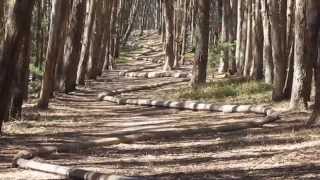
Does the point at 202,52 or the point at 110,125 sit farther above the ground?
the point at 202,52

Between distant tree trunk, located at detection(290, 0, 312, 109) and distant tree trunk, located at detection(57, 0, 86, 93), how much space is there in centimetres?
1018

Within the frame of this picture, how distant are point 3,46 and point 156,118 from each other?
558 cm

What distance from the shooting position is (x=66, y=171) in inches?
289

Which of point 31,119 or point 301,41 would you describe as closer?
point 301,41

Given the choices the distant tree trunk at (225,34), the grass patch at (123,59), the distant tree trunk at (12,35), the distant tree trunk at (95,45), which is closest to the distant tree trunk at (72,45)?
the distant tree trunk at (225,34)

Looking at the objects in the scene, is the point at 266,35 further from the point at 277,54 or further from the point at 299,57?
the point at 299,57

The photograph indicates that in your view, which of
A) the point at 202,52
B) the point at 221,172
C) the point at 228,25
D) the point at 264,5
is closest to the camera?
the point at 221,172

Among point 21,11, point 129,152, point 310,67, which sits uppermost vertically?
point 21,11

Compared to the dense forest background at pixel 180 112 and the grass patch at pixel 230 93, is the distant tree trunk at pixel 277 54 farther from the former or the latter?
the grass patch at pixel 230 93

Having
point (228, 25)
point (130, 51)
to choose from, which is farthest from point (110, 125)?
point (130, 51)

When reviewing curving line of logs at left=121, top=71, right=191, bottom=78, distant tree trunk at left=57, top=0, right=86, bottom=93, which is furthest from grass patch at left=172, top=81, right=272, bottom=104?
curving line of logs at left=121, top=71, right=191, bottom=78

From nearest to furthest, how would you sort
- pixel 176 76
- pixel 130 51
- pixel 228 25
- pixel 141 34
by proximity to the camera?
pixel 228 25 < pixel 176 76 < pixel 130 51 < pixel 141 34

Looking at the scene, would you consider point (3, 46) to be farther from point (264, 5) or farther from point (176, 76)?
point (176, 76)

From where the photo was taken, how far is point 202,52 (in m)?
18.6
